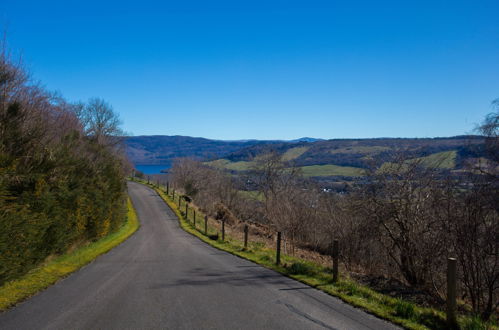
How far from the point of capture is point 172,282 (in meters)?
10.0

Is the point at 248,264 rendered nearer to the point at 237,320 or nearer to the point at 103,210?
the point at 237,320

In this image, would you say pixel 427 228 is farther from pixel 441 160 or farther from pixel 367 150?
pixel 367 150

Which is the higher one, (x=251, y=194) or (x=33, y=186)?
(x=33, y=186)

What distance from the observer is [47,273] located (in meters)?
11.1

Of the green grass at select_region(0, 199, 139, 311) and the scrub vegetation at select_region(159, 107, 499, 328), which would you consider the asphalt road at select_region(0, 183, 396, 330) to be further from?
the scrub vegetation at select_region(159, 107, 499, 328)

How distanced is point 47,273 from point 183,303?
566 centimetres

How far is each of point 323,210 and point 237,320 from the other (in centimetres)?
2198

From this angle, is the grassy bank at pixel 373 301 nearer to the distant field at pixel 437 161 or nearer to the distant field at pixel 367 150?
the distant field at pixel 437 161

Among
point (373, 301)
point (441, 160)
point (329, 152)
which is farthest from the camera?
point (329, 152)

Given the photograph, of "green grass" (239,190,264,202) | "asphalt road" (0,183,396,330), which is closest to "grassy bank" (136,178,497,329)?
"asphalt road" (0,183,396,330)

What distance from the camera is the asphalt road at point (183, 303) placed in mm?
6375

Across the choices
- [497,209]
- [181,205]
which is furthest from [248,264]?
[181,205]

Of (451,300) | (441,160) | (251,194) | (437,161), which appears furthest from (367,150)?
(451,300)

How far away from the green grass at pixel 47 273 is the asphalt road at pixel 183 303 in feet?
0.95
